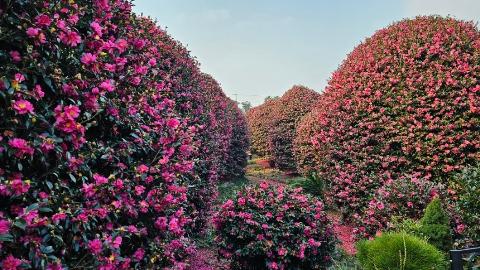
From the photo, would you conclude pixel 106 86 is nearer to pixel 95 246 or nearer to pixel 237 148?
pixel 95 246

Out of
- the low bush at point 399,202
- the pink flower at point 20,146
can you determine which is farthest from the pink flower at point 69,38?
the low bush at point 399,202

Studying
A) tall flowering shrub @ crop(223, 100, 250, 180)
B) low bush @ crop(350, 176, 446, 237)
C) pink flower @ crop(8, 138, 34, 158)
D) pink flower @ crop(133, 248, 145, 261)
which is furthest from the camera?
tall flowering shrub @ crop(223, 100, 250, 180)

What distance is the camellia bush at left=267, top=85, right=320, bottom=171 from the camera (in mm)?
17750

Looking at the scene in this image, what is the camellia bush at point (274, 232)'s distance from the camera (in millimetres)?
4848

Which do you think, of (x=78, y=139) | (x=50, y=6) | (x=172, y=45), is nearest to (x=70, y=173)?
(x=78, y=139)

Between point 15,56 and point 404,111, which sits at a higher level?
point 404,111

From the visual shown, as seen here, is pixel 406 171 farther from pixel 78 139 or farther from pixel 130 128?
pixel 78 139

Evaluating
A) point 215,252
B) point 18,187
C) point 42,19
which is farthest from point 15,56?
point 215,252

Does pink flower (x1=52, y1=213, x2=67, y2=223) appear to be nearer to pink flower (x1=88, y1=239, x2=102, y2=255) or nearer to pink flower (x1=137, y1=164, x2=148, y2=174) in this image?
pink flower (x1=88, y1=239, x2=102, y2=255)

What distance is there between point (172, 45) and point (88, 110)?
459 cm

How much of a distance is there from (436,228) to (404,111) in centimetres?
326

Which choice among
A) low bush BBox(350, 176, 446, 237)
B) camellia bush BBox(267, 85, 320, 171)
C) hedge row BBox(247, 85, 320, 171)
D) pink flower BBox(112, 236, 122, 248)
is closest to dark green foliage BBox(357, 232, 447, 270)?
pink flower BBox(112, 236, 122, 248)

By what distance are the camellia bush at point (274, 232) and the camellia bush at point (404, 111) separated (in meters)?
2.00

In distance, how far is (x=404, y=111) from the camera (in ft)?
23.0
